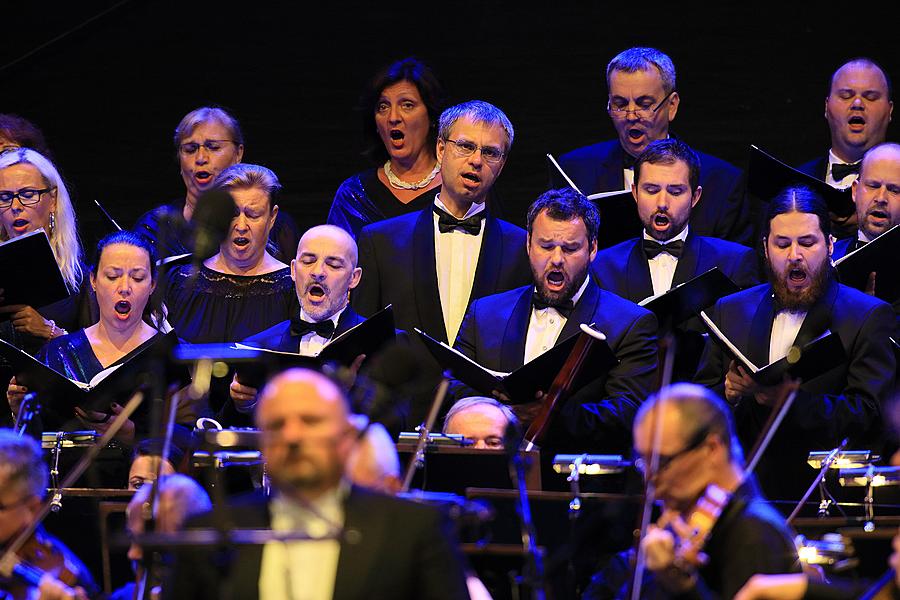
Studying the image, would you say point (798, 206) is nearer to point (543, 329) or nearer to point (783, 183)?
point (783, 183)

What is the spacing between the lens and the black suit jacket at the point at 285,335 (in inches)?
220

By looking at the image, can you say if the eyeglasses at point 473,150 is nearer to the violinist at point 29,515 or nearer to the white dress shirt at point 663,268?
the white dress shirt at point 663,268

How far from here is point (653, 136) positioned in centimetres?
612

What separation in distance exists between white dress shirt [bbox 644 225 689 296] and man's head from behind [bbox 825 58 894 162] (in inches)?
31.8

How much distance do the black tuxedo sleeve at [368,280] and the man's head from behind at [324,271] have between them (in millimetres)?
185

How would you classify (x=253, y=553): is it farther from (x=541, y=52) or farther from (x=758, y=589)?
(x=541, y=52)

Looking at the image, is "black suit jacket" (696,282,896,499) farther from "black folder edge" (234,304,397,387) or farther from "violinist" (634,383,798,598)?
"violinist" (634,383,798,598)

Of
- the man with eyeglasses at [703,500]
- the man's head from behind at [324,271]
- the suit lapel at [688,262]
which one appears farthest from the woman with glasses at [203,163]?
the man with eyeglasses at [703,500]

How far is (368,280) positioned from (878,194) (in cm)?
181

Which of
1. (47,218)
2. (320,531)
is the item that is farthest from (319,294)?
(320,531)

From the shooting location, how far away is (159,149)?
26.1ft

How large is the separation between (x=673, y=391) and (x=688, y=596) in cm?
49

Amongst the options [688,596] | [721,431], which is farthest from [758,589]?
[721,431]

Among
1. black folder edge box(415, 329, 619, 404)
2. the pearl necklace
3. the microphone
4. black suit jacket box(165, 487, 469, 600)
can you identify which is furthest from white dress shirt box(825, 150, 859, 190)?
black suit jacket box(165, 487, 469, 600)
